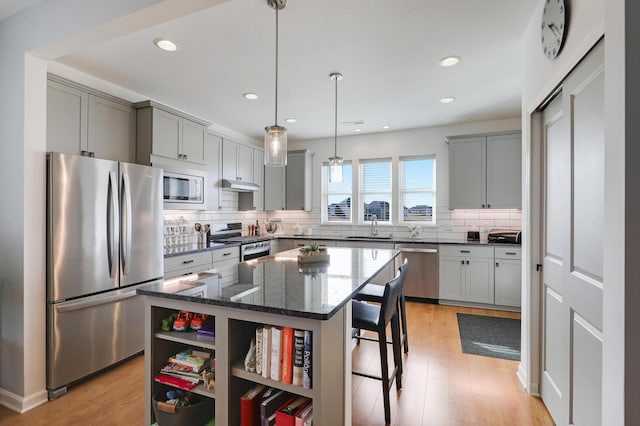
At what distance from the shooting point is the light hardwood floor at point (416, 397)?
2014 millimetres

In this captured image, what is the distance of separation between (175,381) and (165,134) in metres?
2.69

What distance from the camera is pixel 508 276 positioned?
4141 mm

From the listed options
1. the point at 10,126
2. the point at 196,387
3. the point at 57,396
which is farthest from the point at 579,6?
the point at 57,396

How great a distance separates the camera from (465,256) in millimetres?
4367

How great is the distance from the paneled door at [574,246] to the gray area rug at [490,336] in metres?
0.87

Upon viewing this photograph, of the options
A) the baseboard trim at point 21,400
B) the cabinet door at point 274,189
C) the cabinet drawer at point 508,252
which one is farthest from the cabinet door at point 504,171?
the baseboard trim at point 21,400

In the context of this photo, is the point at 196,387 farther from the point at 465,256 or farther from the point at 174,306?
the point at 465,256

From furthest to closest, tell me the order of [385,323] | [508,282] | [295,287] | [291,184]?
[291,184] < [508,282] < [385,323] < [295,287]

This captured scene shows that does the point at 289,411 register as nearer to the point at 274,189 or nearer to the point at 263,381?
the point at 263,381

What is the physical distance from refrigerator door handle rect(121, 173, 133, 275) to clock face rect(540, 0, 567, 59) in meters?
3.21

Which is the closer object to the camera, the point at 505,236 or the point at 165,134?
the point at 165,134

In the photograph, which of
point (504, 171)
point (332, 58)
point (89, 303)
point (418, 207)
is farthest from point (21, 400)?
point (504, 171)

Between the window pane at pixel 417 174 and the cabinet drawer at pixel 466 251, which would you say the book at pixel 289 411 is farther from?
the window pane at pixel 417 174

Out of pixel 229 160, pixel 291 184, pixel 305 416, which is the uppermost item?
pixel 229 160
